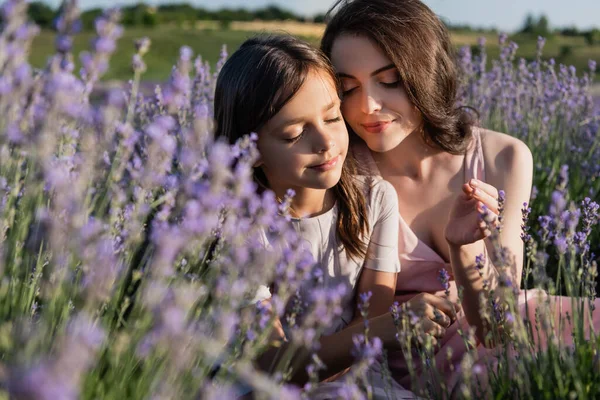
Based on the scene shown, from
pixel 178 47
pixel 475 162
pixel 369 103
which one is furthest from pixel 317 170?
pixel 178 47

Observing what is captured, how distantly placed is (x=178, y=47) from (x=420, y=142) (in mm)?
19100

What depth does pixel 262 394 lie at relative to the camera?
1166 millimetres

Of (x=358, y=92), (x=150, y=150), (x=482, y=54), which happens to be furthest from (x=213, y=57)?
(x=150, y=150)

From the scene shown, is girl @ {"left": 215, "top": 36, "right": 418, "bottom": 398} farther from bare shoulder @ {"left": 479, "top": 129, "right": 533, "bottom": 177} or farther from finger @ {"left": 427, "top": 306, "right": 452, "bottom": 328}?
bare shoulder @ {"left": 479, "top": 129, "right": 533, "bottom": 177}

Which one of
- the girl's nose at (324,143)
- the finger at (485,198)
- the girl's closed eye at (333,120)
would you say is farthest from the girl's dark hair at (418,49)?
the finger at (485,198)

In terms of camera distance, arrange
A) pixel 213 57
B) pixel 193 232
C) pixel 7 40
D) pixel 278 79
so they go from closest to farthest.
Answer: pixel 193 232 → pixel 7 40 → pixel 278 79 → pixel 213 57

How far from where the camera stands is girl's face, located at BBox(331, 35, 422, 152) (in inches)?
105

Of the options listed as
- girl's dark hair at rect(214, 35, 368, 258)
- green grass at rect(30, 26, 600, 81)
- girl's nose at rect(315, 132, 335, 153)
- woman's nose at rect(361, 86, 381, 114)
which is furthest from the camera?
green grass at rect(30, 26, 600, 81)

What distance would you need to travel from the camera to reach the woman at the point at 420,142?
8.71 ft

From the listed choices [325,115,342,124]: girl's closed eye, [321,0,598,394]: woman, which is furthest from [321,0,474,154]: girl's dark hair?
[325,115,342,124]: girl's closed eye

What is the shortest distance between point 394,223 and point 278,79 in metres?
0.73

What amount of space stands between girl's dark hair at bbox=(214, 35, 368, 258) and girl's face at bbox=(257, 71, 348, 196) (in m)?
0.04

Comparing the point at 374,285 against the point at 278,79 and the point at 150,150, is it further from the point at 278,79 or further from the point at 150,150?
the point at 150,150

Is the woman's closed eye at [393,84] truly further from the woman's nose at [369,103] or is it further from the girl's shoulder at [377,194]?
the girl's shoulder at [377,194]
